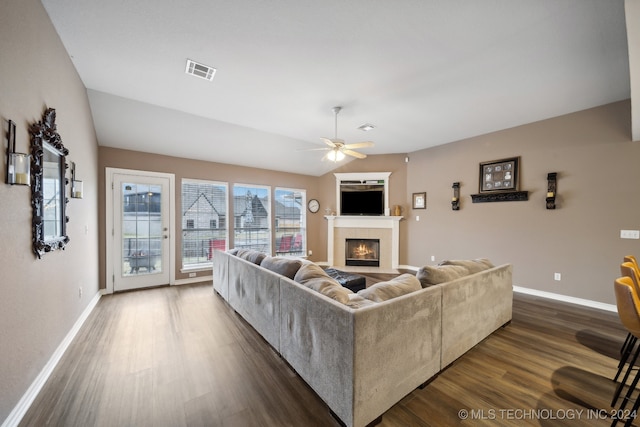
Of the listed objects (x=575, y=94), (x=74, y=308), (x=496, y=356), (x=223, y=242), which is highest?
(x=575, y=94)

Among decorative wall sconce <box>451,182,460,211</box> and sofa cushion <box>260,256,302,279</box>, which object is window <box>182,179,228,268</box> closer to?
sofa cushion <box>260,256,302,279</box>

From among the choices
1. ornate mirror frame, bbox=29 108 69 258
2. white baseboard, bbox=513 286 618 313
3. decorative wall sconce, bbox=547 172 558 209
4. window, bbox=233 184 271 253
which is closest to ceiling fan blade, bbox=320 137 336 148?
ornate mirror frame, bbox=29 108 69 258

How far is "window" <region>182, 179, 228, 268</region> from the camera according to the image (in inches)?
193

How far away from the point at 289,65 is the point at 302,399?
3059 millimetres

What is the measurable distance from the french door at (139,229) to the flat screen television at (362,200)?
3.94 metres

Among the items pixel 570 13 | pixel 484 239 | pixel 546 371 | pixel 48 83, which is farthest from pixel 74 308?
pixel 484 239

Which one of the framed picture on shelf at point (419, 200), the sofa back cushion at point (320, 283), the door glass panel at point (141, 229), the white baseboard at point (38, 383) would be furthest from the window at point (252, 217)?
the sofa back cushion at point (320, 283)

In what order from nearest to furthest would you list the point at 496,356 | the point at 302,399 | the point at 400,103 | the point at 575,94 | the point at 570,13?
the point at 302,399
the point at 570,13
the point at 496,356
the point at 575,94
the point at 400,103

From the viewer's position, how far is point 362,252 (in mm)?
6262

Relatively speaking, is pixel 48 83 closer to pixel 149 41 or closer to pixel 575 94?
pixel 149 41

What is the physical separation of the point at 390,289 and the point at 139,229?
4.69 meters

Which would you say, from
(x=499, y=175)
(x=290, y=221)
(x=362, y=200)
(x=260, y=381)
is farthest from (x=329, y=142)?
(x=290, y=221)

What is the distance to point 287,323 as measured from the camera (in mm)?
1955

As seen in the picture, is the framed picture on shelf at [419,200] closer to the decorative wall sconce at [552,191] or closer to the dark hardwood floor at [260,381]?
the decorative wall sconce at [552,191]
